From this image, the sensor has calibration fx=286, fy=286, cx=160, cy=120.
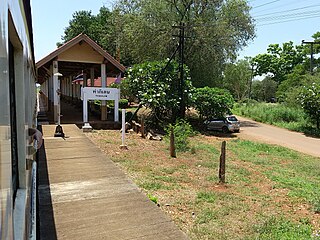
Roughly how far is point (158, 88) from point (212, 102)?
3515 mm

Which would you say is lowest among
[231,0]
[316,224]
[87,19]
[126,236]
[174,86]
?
[316,224]

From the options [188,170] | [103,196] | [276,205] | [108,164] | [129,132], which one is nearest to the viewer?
[103,196]

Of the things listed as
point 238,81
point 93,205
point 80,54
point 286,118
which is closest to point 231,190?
point 93,205

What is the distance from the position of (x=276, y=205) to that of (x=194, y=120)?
12.5 metres

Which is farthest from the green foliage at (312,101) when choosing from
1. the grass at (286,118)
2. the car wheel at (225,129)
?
the car wheel at (225,129)

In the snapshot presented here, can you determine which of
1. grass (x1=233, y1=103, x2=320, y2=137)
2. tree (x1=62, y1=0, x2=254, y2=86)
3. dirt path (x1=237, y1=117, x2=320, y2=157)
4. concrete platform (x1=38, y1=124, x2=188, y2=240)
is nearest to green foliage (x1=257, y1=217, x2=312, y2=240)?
concrete platform (x1=38, y1=124, x2=188, y2=240)

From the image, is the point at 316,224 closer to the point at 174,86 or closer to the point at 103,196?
the point at 103,196

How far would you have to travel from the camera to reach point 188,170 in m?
7.20

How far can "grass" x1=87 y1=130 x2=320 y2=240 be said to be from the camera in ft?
13.7

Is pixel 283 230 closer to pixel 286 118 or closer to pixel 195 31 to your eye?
pixel 195 31

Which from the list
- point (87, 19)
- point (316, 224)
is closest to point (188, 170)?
point (316, 224)

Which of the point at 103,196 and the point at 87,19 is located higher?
the point at 87,19

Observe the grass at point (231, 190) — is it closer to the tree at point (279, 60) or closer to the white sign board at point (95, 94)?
the white sign board at point (95, 94)

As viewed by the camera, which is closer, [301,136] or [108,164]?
[108,164]
